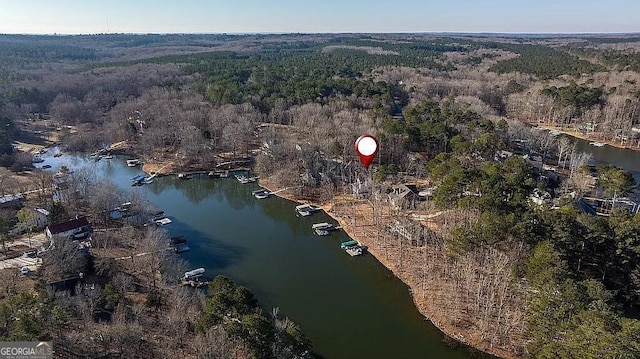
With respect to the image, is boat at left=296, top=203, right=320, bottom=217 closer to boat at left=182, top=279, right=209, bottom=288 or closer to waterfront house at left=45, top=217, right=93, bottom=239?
boat at left=182, top=279, right=209, bottom=288

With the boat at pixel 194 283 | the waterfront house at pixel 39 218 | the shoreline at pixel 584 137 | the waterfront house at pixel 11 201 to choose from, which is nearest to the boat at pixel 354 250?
the boat at pixel 194 283

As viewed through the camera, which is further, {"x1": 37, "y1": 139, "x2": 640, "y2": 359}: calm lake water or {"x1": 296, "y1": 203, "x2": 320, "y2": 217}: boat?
{"x1": 296, "y1": 203, "x2": 320, "y2": 217}: boat

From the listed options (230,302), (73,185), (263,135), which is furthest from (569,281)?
(263,135)

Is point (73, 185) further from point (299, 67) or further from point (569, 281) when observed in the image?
point (299, 67)

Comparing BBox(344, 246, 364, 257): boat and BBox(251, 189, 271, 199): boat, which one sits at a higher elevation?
BBox(251, 189, 271, 199): boat

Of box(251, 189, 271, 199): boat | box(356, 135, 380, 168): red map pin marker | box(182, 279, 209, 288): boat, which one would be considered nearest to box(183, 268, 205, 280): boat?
box(182, 279, 209, 288): boat

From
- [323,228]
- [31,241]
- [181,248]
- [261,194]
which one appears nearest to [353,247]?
[323,228]
